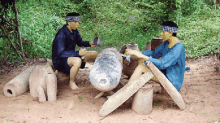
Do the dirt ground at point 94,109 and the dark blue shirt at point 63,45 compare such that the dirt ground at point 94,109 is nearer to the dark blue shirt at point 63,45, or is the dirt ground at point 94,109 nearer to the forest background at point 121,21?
the dark blue shirt at point 63,45

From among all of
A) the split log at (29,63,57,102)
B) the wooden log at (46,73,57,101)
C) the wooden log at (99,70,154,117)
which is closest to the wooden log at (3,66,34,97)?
the split log at (29,63,57,102)

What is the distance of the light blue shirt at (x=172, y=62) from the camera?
3393 mm

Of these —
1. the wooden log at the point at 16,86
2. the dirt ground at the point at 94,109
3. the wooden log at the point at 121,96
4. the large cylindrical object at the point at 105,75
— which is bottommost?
the dirt ground at the point at 94,109

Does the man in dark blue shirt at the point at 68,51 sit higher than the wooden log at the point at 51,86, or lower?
higher

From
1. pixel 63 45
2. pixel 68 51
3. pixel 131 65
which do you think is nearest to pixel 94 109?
pixel 68 51

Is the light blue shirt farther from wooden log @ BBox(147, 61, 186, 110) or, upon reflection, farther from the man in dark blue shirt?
the man in dark blue shirt

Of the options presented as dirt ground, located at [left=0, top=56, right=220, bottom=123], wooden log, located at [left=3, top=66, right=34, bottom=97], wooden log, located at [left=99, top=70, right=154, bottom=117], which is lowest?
dirt ground, located at [left=0, top=56, right=220, bottom=123]

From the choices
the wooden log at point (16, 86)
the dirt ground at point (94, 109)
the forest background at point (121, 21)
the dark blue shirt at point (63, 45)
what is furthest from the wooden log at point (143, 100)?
the forest background at point (121, 21)

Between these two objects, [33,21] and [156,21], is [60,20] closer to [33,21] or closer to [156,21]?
[33,21]

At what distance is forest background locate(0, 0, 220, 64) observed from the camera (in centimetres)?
688

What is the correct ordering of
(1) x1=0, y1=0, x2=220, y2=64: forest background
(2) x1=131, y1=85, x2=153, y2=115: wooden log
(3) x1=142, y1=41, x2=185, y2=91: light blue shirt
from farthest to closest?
(1) x1=0, y1=0, x2=220, y2=64: forest background < (3) x1=142, y1=41, x2=185, y2=91: light blue shirt < (2) x1=131, y1=85, x2=153, y2=115: wooden log

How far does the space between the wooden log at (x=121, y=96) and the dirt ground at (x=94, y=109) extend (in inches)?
5.4

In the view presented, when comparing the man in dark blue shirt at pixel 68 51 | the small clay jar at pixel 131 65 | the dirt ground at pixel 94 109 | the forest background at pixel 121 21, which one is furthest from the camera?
the forest background at pixel 121 21

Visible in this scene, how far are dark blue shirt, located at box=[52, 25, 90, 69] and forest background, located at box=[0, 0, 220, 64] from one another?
219 cm
